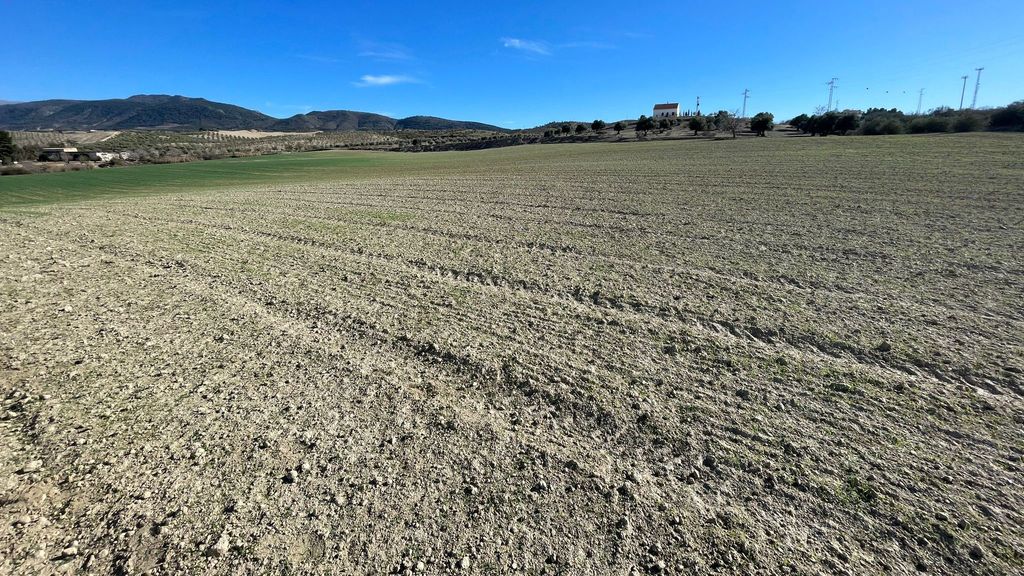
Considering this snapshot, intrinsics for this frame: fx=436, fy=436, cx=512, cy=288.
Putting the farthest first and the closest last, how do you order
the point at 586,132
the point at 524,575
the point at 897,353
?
the point at 586,132
the point at 897,353
the point at 524,575

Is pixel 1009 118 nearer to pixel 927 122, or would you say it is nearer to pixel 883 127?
pixel 927 122

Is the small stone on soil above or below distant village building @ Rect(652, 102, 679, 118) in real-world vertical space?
below

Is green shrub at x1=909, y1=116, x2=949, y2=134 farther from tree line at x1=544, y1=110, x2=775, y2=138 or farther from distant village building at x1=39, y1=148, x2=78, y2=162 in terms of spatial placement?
distant village building at x1=39, y1=148, x2=78, y2=162

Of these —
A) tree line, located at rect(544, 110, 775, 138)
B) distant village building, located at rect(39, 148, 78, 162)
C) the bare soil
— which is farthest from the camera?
tree line, located at rect(544, 110, 775, 138)

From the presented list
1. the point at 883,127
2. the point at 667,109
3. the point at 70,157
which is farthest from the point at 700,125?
the point at 70,157

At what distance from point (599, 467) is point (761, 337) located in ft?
11.0

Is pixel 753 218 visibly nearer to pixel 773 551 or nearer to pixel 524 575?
pixel 773 551

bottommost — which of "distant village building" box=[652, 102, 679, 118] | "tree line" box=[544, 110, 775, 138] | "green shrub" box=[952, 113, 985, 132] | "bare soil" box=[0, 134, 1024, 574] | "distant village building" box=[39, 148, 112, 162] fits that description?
"bare soil" box=[0, 134, 1024, 574]

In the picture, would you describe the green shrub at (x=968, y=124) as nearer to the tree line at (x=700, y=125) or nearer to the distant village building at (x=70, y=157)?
the tree line at (x=700, y=125)

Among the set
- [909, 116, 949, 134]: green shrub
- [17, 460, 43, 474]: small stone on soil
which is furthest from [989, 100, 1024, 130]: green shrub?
[17, 460, 43, 474]: small stone on soil

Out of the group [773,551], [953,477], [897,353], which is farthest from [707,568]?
[897,353]

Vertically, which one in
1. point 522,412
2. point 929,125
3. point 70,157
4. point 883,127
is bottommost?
point 522,412

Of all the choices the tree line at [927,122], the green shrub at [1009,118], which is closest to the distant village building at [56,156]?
the tree line at [927,122]

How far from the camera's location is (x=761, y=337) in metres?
5.66
